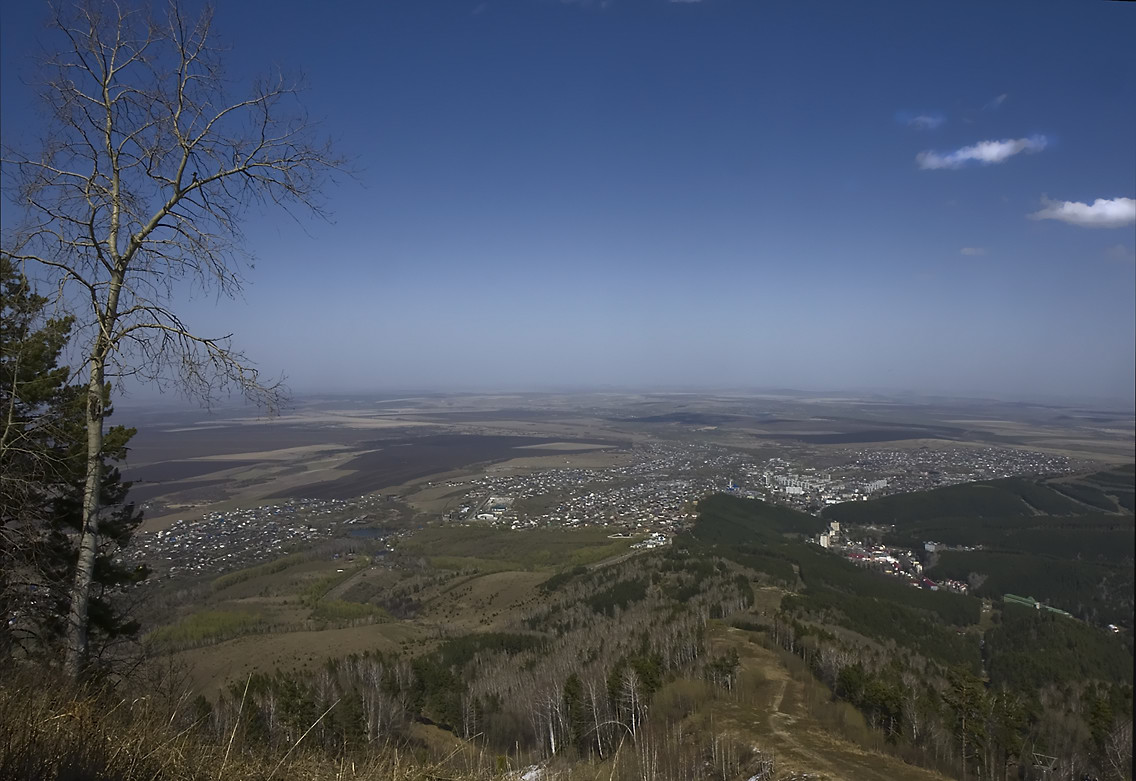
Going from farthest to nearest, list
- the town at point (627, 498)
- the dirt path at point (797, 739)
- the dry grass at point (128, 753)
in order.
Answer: the town at point (627, 498)
the dirt path at point (797, 739)
the dry grass at point (128, 753)

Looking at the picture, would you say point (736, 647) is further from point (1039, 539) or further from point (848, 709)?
point (1039, 539)

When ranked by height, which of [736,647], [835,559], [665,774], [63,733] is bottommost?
[835,559]

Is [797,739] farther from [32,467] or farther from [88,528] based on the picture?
[32,467]

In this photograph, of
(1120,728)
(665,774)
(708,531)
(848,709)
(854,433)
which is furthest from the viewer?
(854,433)

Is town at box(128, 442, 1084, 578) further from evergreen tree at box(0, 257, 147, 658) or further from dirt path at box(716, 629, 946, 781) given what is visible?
evergreen tree at box(0, 257, 147, 658)

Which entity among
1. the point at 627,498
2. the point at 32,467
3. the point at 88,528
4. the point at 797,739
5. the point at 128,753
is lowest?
the point at 627,498

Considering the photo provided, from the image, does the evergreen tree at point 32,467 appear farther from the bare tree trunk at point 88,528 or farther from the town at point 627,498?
the town at point 627,498

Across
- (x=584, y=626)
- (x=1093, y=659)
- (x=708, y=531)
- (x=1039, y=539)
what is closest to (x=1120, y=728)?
(x=1093, y=659)

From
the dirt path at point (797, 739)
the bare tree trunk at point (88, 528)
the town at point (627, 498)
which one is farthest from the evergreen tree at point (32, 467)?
the town at point (627, 498)

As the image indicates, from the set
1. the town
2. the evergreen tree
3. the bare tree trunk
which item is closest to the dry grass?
the bare tree trunk

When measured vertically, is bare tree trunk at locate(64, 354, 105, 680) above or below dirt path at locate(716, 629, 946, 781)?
above

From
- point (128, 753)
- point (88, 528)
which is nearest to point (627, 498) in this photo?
point (88, 528)
